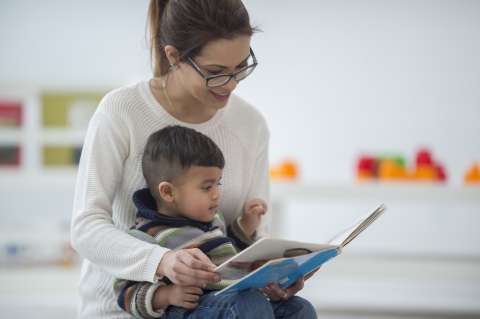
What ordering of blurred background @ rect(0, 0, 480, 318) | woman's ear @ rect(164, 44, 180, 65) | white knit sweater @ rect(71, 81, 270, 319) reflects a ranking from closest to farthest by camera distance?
white knit sweater @ rect(71, 81, 270, 319) → woman's ear @ rect(164, 44, 180, 65) → blurred background @ rect(0, 0, 480, 318)

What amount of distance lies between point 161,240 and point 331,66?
4023mm

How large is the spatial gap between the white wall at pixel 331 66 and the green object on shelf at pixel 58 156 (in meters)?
0.52

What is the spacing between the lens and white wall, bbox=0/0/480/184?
5.29 m

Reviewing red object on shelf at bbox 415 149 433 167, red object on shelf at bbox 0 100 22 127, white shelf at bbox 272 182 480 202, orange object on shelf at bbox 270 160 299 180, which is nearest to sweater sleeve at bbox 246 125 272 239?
white shelf at bbox 272 182 480 202

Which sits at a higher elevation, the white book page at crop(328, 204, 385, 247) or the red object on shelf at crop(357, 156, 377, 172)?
the white book page at crop(328, 204, 385, 247)

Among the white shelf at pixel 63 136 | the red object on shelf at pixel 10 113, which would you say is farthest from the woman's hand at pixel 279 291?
the red object on shelf at pixel 10 113

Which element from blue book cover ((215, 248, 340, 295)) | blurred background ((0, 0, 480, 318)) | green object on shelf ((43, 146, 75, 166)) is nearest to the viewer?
blue book cover ((215, 248, 340, 295))

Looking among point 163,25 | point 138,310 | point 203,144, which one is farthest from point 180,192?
point 163,25

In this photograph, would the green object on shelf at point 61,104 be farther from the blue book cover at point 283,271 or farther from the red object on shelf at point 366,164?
the blue book cover at point 283,271

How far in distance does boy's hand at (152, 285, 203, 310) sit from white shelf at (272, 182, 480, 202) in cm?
233

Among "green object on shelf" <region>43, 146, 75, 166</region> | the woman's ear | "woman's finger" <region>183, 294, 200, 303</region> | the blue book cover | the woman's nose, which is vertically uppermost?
the woman's ear

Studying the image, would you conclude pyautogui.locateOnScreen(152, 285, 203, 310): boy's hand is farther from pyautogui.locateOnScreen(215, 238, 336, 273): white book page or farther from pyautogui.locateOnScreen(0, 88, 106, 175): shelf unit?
pyautogui.locateOnScreen(0, 88, 106, 175): shelf unit

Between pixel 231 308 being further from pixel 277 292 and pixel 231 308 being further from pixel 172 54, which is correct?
pixel 172 54

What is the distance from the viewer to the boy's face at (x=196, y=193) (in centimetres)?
158
